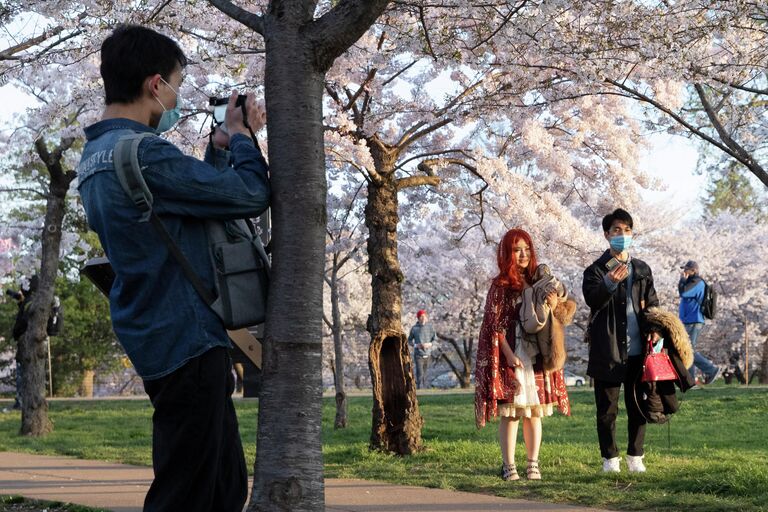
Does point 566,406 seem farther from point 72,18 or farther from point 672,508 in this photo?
point 72,18

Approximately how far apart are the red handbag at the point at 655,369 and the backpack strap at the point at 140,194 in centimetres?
529

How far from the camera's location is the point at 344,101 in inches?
469

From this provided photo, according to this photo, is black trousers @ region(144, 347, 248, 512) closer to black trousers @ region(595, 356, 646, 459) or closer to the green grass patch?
the green grass patch

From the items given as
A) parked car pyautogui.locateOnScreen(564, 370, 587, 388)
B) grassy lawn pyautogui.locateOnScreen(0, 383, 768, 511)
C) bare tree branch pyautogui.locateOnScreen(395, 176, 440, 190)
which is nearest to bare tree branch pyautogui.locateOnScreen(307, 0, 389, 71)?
grassy lawn pyautogui.locateOnScreen(0, 383, 768, 511)

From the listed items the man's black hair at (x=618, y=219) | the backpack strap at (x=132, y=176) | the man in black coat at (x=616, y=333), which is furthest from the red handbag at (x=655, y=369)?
the backpack strap at (x=132, y=176)

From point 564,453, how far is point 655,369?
1.58 m

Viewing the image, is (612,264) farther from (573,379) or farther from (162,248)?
(573,379)

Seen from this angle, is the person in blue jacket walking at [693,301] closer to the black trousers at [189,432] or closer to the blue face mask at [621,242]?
the blue face mask at [621,242]

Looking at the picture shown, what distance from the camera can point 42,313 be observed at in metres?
14.2

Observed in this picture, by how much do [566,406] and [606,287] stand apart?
36.7 inches

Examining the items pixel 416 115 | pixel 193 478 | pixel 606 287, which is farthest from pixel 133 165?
pixel 416 115

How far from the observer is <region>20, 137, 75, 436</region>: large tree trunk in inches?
551

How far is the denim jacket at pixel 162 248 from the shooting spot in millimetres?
3314

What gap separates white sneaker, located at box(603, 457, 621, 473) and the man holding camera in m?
4.94
